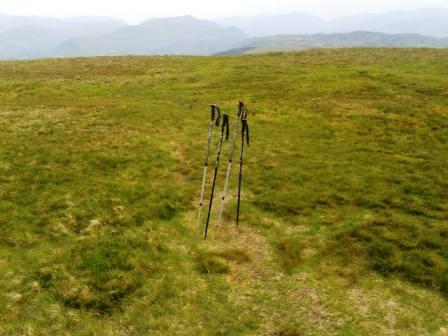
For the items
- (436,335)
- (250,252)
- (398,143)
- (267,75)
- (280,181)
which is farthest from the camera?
(267,75)

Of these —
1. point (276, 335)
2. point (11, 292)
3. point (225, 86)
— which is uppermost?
point (225, 86)

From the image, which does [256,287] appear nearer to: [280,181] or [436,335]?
[436,335]

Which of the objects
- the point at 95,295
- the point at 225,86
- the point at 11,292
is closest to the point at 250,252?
the point at 95,295

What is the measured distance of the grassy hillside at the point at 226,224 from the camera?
47.4 ft

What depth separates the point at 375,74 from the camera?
58688 mm

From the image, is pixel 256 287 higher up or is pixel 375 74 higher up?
pixel 375 74

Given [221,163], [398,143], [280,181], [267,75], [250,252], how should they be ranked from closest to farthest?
[250,252], [280,181], [221,163], [398,143], [267,75]

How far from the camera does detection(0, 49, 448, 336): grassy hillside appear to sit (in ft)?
47.4

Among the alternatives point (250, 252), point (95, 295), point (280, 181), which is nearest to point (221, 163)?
point (280, 181)

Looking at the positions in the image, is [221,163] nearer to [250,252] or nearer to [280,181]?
[280,181]

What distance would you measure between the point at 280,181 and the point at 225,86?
107ft

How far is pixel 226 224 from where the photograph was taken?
20859 mm

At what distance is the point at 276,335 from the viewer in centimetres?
1356

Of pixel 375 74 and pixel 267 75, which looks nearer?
pixel 375 74
